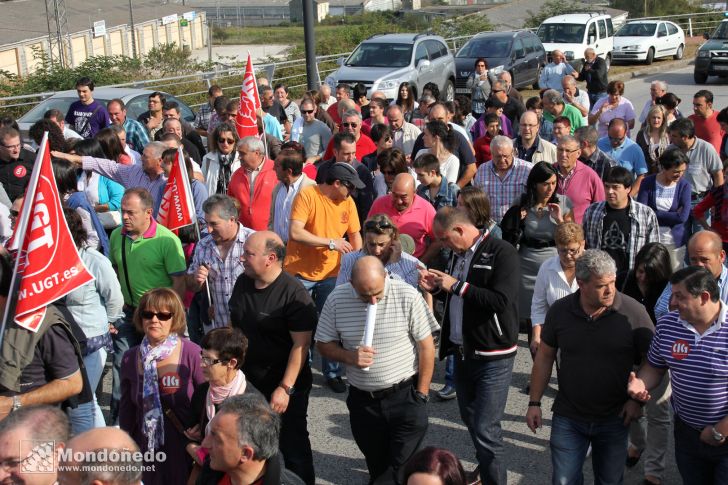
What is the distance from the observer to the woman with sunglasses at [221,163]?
9.40 m

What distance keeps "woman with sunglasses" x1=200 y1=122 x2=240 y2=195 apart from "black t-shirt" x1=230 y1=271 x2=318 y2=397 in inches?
148

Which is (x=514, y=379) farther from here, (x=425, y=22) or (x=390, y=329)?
(x=425, y=22)

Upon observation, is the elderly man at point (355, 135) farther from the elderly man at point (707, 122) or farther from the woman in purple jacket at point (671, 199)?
the elderly man at point (707, 122)

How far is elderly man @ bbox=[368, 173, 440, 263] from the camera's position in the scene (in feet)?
24.4

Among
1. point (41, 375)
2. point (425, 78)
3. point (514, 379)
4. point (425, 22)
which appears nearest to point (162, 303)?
point (41, 375)

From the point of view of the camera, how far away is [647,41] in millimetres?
31188

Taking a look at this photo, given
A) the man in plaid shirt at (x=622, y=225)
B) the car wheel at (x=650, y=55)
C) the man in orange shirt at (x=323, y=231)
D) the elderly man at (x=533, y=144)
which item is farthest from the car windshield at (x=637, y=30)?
the man in orange shirt at (x=323, y=231)

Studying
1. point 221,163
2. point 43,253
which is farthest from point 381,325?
point 221,163

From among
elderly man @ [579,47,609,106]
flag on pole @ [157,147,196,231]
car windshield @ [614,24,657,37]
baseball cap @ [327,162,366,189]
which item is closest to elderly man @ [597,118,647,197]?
baseball cap @ [327,162,366,189]

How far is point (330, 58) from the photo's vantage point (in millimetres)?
28625

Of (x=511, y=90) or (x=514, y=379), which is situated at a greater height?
(x=511, y=90)

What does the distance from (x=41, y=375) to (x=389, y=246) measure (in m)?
2.40

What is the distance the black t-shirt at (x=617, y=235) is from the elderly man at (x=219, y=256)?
286 cm

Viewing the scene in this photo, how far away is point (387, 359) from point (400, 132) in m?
6.25
